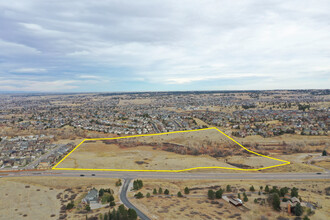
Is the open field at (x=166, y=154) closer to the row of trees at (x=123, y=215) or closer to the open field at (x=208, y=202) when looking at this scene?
the open field at (x=208, y=202)

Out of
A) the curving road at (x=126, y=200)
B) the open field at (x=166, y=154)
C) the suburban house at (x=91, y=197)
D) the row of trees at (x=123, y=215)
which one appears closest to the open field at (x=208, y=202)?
the curving road at (x=126, y=200)

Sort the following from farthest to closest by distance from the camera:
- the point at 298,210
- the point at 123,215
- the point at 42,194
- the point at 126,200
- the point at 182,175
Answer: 1. the point at 182,175
2. the point at 42,194
3. the point at 126,200
4. the point at 298,210
5. the point at 123,215

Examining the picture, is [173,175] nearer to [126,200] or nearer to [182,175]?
[182,175]

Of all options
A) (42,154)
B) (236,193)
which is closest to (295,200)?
(236,193)

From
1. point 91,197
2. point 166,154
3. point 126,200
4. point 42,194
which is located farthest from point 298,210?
point 42,194

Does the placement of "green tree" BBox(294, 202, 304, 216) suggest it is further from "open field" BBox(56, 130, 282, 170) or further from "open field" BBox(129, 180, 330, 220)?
"open field" BBox(56, 130, 282, 170)

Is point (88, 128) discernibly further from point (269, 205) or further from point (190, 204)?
point (269, 205)
